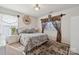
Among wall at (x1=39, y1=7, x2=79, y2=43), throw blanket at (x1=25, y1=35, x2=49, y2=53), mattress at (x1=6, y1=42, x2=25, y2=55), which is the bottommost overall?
mattress at (x1=6, y1=42, x2=25, y2=55)

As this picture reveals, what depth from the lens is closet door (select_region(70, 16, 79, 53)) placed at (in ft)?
3.19

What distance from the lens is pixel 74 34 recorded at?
0.99 meters

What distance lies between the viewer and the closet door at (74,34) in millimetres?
973

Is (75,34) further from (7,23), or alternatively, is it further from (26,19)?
(7,23)

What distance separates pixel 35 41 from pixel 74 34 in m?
0.49

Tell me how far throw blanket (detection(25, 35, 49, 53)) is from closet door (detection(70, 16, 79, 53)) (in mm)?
315

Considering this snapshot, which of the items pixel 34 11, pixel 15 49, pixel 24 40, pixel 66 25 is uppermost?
pixel 34 11

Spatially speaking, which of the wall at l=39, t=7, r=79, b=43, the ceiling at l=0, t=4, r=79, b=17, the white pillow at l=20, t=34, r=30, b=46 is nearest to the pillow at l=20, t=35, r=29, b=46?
the white pillow at l=20, t=34, r=30, b=46

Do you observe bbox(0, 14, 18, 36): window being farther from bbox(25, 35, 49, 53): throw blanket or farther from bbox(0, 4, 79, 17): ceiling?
bbox(25, 35, 49, 53): throw blanket

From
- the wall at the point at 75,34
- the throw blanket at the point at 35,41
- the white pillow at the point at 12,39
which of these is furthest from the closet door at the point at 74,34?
the white pillow at the point at 12,39

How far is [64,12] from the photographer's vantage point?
3.19ft

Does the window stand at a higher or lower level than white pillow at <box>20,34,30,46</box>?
higher

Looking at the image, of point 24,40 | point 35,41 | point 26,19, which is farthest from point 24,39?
point 26,19

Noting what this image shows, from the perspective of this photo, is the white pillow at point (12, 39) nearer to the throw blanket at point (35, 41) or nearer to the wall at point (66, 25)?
the throw blanket at point (35, 41)
